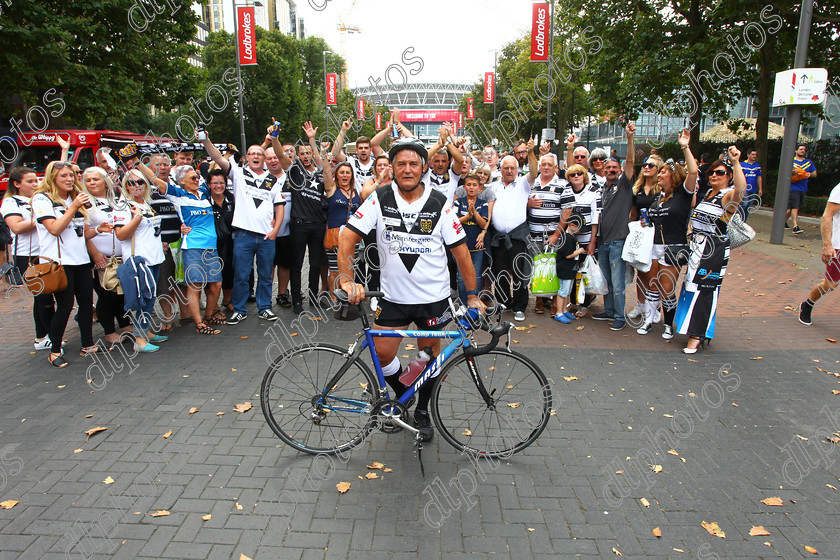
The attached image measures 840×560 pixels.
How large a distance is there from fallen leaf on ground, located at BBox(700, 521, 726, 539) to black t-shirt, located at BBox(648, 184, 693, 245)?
3912mm

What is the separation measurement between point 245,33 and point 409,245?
64.4 feet

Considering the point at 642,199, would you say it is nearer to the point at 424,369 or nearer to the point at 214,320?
the point at 424,369

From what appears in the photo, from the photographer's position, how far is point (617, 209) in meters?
6.96

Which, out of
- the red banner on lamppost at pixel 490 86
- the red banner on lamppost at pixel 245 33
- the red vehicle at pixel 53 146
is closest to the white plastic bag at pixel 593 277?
the red vehicle at pixel 53 146

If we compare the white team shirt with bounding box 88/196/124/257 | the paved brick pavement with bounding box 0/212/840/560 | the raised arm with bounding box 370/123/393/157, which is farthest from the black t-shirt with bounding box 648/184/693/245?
the white team shirt with bounding box 88/196/124/257

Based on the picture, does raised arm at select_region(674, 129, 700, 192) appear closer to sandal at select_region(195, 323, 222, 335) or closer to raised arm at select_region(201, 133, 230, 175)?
raised arm at select_region(201, 133, 230, 175)

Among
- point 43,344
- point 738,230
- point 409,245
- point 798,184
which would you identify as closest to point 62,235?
point 43,344

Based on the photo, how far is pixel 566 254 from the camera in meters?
7.31

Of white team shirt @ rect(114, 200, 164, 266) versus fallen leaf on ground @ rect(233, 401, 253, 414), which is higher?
white team shirt @ rect(114, 200, 164, 266)

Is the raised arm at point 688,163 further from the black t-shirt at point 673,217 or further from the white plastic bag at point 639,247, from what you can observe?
the white plastic bag at point 639,247

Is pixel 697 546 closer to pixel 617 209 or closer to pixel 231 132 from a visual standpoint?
pixel 617 209

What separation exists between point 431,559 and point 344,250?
76.1 inches

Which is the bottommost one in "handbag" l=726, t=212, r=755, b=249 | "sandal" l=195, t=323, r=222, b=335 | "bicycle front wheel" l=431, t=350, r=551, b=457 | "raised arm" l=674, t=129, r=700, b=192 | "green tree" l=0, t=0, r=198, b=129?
"sandal" l=195, t=323, r=222, b=335

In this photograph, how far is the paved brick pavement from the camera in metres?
3.06
